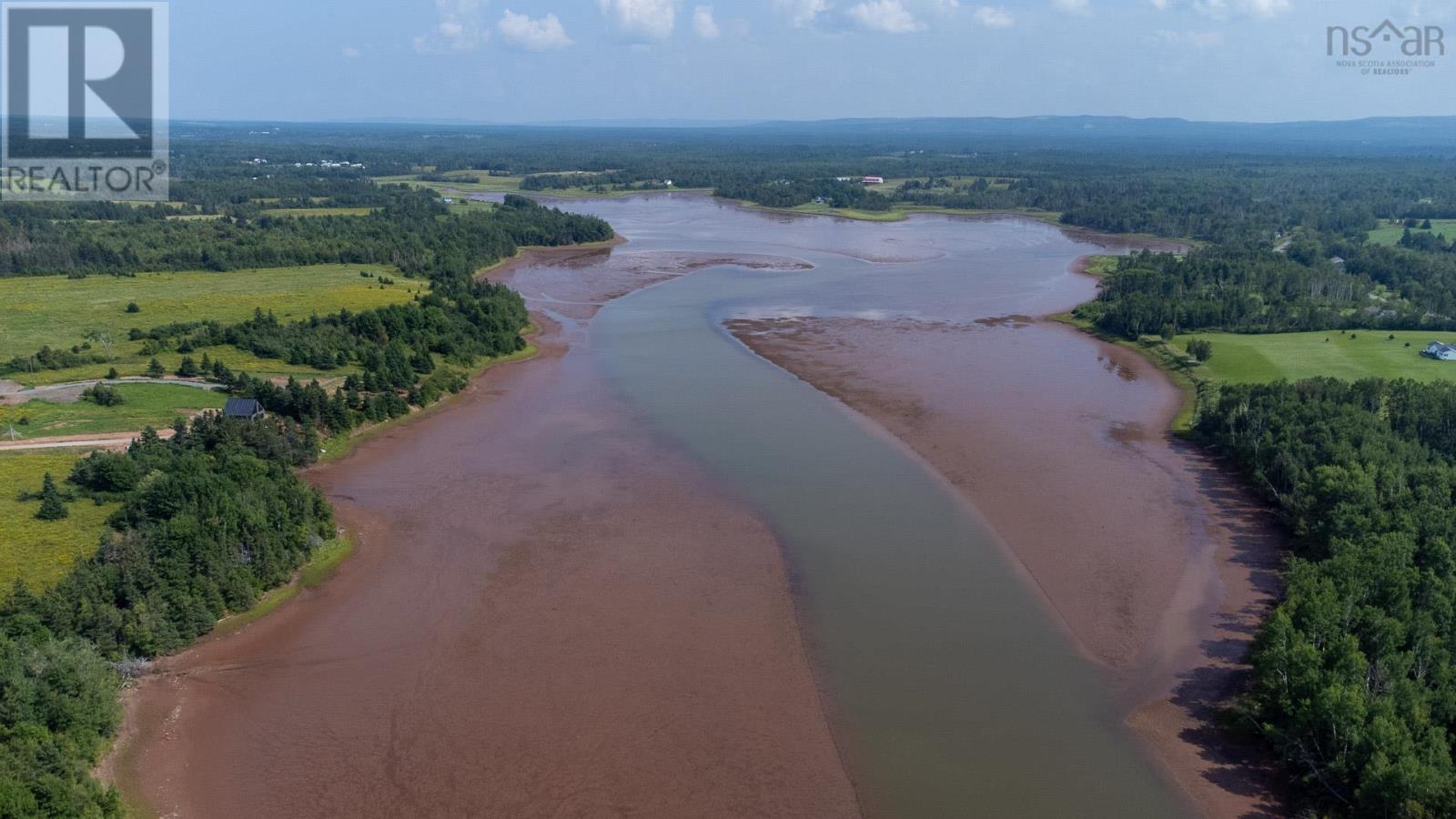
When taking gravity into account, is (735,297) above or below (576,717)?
above

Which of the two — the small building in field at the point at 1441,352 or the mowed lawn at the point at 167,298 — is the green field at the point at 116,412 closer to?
the mowed lawn at the point at 167,298

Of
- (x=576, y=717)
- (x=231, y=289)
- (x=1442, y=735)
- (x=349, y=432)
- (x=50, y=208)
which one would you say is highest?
(x=50, y=208)

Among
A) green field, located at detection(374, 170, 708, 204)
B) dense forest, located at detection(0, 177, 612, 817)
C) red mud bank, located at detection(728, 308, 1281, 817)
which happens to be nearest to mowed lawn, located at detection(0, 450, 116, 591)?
dense forest, located at detection(0, 177, 612, 817)

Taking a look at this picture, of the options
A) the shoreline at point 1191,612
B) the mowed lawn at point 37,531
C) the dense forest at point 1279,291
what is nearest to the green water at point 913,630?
the shoreline at point 1191,612

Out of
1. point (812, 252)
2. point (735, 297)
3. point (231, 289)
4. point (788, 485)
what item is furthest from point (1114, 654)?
point (812, 252)

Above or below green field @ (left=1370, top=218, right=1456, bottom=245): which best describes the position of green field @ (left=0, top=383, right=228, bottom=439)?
below

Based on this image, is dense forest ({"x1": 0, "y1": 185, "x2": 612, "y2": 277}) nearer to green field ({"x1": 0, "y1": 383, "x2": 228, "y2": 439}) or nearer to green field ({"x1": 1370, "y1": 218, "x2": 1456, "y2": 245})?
green field ({"x1": 0, "y1": 383, "x2": 228, "y2": 439})

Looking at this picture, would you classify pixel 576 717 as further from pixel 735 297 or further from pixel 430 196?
pixel 430 196
